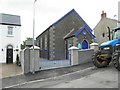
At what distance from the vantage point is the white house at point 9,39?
25531mm

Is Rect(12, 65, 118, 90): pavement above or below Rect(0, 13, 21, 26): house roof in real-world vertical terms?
below

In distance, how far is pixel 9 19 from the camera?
27.7 m

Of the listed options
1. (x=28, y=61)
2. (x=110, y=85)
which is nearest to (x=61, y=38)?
(x=28, y=61)

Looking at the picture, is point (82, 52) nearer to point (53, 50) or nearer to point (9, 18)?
point (53, 50)

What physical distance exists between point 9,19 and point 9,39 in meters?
3.70

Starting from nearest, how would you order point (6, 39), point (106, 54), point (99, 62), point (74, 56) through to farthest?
point (106, 54)
point (99, 62)
point (74, 56)
point (6, 39)

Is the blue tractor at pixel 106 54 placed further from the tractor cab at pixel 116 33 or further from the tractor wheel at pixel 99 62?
the tractor cab at pixel 116 33

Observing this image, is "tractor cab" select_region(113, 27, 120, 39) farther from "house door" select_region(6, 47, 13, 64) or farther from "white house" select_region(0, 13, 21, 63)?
"house door" select_region(6, 47, 13, 64)

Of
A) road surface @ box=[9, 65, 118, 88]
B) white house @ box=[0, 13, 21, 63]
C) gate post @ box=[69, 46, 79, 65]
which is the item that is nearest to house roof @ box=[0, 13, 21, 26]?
white house @ box=[0, 13, 21, 63]

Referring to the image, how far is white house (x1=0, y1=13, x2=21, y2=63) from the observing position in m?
25.5

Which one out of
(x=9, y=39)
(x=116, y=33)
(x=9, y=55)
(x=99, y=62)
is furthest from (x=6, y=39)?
(x=116, y=33)

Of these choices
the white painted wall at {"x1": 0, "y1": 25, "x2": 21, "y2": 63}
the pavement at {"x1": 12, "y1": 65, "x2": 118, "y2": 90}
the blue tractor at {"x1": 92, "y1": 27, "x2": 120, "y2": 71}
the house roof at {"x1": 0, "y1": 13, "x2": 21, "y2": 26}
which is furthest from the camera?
the house roof at {"x1": 0, "y1": 13, "x2": 21, "y2": 26}

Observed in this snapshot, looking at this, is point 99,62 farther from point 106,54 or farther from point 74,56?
point 74,56

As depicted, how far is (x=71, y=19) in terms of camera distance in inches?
1098
